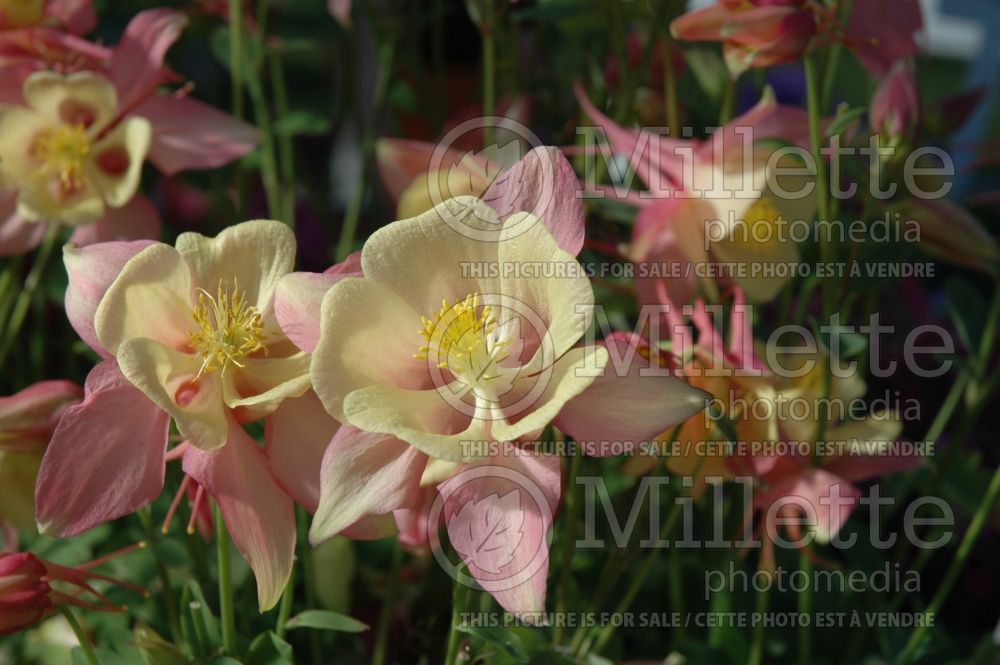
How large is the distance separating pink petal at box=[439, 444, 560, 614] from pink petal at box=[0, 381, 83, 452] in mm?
184

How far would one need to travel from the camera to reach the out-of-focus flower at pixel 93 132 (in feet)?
1.73

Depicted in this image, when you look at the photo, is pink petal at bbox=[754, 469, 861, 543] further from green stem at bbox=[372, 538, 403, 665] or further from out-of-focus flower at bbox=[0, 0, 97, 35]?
out-of-focus flower at bbox=[0, 0, 97, 35]

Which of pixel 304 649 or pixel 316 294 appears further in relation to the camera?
pixel 304 649

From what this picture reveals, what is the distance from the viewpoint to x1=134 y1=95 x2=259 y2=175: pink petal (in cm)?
56

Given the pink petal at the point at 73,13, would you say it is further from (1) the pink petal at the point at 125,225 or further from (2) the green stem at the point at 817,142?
(2) the green stem at the point at 817,142

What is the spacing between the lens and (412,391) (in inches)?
13.9

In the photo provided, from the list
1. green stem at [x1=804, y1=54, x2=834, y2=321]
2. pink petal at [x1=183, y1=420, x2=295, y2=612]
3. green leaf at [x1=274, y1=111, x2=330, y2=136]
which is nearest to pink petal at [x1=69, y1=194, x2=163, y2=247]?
green leaf at [x1=274, y1=111, x2=330, y2=136]

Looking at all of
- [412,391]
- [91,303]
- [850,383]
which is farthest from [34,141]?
[850,383]

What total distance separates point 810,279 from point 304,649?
301 mm

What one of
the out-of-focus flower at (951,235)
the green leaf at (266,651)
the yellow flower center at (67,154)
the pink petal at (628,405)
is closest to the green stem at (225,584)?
the green leaf at (266,651)

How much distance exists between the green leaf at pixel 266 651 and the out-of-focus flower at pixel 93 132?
0.23 m

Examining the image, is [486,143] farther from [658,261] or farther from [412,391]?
[412,391]

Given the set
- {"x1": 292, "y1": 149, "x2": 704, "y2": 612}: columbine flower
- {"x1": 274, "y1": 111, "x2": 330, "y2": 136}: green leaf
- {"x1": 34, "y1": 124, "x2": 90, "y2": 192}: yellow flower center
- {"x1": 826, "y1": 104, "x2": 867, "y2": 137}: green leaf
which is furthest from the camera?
{"x1": 274, "y1": 111, "x2": 330, "y2": 136}: green leaf

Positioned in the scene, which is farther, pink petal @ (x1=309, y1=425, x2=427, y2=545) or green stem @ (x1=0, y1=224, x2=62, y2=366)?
green stem @ (x1=0, y1=224, x2=62, y2=366)
